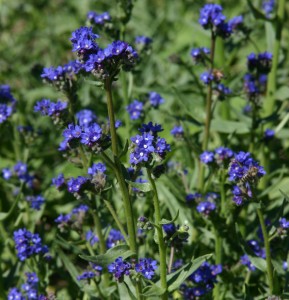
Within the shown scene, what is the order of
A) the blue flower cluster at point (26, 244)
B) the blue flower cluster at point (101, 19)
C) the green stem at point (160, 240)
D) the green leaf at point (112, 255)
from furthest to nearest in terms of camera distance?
the blue flower cluster at point (101, 19), the blue flower cluster at point (26, 244), the green leaf at point (112, 255), the green stem at point (160, 240)

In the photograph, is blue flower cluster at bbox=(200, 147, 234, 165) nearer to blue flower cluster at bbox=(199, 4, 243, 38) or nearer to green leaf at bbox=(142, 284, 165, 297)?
blue flower cluster at bbox=(199, 4, 243, 38)

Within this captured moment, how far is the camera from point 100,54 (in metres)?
3.63

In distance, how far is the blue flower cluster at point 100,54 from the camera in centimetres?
363

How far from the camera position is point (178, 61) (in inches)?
267

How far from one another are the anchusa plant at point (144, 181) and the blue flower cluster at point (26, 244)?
0.01 m

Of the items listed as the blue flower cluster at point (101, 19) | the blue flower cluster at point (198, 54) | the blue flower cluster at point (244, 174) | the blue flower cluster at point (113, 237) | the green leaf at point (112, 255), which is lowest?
the green leaf at point (112, 255)

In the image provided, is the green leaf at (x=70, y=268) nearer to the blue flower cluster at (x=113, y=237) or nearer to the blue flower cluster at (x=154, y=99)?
the blue flower cluster at (x=113, y=237)

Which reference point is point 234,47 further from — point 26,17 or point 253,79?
point 26,17

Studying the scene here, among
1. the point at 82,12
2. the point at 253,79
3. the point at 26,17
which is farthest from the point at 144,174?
the point at 26,17

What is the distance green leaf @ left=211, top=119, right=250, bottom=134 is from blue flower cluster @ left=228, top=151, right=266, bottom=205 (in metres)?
1.90

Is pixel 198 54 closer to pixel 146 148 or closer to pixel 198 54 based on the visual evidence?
pixel 198 54

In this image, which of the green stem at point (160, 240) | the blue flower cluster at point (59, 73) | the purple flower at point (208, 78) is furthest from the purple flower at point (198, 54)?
the green stem at point (160, 240)

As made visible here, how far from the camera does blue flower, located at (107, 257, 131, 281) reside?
4.03 metres

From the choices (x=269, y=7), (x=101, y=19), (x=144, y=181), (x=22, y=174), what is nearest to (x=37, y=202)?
(x=22, y=174)
